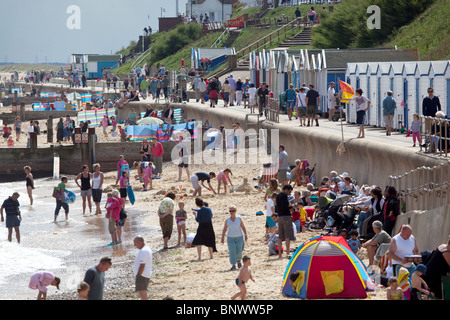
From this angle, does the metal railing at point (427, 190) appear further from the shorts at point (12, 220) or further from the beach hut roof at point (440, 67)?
the shorts at point (12, 220)

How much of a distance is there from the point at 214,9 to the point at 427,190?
8715 cm

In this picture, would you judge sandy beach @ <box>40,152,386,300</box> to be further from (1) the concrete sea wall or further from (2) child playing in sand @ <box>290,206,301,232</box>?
(1) the concrete sea wall

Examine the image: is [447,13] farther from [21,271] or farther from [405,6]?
[21,271]

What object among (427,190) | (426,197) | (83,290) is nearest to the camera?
(83,290)

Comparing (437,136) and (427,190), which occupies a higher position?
(437,136)

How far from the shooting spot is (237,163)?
25.8m

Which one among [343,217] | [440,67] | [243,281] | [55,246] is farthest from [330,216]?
[55,246]

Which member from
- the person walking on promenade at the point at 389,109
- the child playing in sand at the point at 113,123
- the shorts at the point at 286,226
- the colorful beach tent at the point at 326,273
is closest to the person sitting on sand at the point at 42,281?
the colorful beach tent at the point at 326,273

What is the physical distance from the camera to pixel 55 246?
17578 millimetres

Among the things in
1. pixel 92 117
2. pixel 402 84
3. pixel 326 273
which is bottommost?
pixel 326 273

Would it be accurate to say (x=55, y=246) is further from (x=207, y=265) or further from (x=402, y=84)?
(x=402, y=84)

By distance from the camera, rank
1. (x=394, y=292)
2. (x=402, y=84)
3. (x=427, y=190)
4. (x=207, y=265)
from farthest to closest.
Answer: (x=402, y=84) → (x=207, y=265) → (x=427, y=190) → (x=394, y=292)

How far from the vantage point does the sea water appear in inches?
578

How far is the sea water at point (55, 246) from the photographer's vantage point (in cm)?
1469
